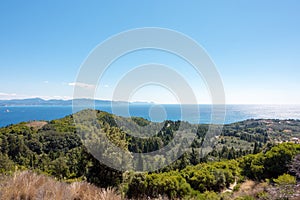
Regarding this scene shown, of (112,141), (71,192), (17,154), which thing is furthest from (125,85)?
(17,154)

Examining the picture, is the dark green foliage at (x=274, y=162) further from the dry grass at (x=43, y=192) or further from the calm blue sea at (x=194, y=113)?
the dry grass at (x=43, y=192)

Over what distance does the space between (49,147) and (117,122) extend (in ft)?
138

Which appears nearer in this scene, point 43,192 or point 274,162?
point 43,192

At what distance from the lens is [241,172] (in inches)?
A: 561

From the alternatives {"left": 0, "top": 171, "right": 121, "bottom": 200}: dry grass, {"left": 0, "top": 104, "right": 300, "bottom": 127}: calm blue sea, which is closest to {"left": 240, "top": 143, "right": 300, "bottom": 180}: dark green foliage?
{"left": 0, "top": 104, "right": 300, "bottom": 127}: calm blue sea

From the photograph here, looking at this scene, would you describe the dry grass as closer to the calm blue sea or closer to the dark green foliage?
the calm blue sea

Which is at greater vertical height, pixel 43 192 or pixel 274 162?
pixel 43 192

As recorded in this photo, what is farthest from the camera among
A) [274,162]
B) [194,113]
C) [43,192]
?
[274,162]

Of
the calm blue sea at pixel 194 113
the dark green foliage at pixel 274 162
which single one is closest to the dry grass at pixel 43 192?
the calm blue sea at pixel 194 113

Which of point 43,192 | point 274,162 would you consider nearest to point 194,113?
point 43,192

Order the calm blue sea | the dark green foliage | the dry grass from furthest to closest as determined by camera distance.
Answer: the dark green foliage → the calm blue sea → the dry grass

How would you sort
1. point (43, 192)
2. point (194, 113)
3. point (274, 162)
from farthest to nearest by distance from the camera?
1. point (274, 162)
2. point (194, 113)
3. point (43, 192)

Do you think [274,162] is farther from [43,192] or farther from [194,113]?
[43,192]

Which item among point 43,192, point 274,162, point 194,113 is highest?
point 194,113
